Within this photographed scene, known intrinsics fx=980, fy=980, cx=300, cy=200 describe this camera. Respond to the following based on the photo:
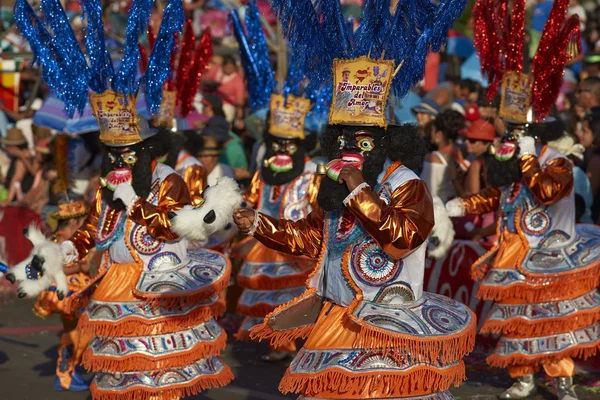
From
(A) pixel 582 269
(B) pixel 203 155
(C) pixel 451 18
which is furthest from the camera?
(B) pixel 203 155

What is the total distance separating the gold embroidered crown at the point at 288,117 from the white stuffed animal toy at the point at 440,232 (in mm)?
2589

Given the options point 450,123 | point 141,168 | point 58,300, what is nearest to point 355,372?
point 141,168

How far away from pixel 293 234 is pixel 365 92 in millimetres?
791

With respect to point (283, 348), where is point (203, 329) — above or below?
above

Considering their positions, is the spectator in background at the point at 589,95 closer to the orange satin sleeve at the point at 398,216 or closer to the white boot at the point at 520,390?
the white boot at the point at 520,390

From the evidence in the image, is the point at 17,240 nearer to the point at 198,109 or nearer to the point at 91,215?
the point at 198,109

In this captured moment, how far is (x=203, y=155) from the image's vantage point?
31.2 feet

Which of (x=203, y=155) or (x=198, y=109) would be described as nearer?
(x=203, y=155)

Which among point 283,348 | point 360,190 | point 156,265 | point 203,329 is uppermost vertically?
point 360,190

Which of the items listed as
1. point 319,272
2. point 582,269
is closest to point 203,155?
point 582,269

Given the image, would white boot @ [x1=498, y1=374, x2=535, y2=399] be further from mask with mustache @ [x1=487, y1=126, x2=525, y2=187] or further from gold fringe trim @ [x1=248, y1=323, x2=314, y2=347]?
gold fringe trim @ [x1=248, y1=323, x2=314, y2=347]

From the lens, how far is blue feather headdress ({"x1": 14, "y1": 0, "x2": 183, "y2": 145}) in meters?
5.91

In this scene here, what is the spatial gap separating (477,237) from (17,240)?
19.4 ft

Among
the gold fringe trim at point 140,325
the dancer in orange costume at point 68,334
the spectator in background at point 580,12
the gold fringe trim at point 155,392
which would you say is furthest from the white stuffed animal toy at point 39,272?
the spectator in background at point 580,12
